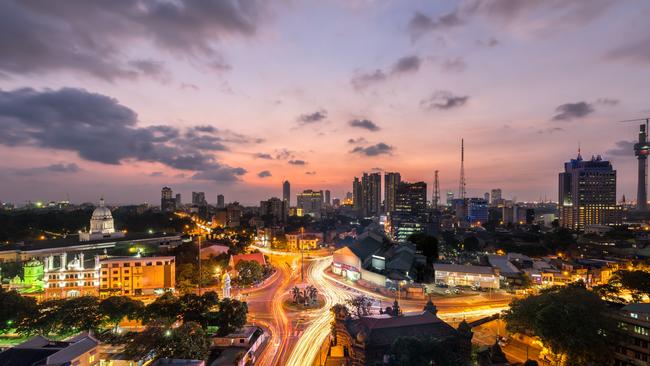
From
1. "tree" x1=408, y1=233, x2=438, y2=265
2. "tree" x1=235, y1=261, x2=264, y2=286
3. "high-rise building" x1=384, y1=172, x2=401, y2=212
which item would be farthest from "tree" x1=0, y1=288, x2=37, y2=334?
"high-rise building" x1=384, y1=172, x2=401, y2=212

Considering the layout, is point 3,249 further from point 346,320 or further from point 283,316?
point 346,320

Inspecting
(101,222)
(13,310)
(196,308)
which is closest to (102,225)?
(101,222)

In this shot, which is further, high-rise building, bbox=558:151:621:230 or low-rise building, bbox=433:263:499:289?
high-rise building, bbox=558:151:621:230

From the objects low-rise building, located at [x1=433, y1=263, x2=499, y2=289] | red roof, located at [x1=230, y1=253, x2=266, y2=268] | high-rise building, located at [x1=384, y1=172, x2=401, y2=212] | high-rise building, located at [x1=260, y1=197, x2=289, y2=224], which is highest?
high-rise building, located at [x1=384, y1=172, x2=401, y2=212]

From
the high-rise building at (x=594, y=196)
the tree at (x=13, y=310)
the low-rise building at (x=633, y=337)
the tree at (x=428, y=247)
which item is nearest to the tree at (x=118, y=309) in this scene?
the tree at (x=13, y=310)

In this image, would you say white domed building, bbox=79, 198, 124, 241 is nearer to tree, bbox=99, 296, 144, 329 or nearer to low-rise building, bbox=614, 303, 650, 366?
tree, bbox=99, 296, 144, 329

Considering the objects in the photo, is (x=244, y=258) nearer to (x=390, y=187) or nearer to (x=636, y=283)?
(x=636, y=283)
